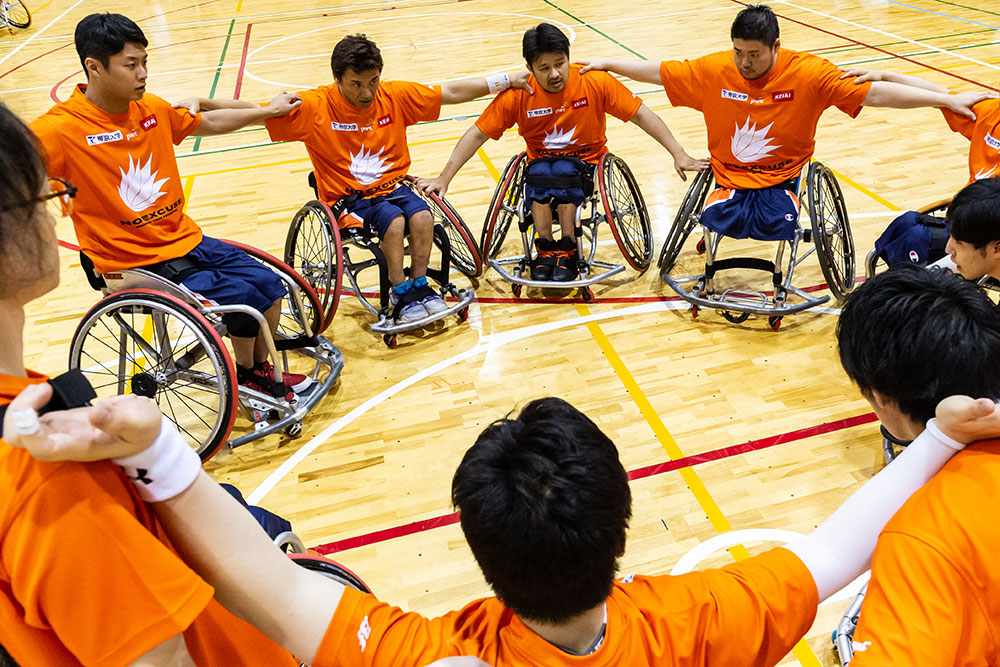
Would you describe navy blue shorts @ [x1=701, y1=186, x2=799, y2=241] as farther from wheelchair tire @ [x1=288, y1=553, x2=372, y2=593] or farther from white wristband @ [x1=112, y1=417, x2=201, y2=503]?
white wristband @ [x1=112, y1=417, x2=201, y2=503]

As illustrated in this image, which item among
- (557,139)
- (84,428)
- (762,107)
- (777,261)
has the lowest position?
(777,261)

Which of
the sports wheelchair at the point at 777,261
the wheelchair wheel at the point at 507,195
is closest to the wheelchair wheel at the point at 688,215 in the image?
the sports wheelchair at the point at 777,261

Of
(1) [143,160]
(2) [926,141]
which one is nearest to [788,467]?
(1) [143,160]

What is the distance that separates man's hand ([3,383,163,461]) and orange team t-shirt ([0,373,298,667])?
6 cm

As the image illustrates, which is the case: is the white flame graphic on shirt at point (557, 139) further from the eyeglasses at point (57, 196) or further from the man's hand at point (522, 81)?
the eyeglasses at point (57, 196)

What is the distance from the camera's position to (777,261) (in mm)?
4113

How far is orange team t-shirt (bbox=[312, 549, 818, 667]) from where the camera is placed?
1173 millimetres

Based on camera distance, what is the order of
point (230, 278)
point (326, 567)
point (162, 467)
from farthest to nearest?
point (230, 278)
point (326, 567)
point (162, 467)

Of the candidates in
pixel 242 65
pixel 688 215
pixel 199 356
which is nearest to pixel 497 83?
pixel 688 215

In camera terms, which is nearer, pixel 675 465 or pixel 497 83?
pixel 675 465

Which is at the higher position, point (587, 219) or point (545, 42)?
point (545, 42)

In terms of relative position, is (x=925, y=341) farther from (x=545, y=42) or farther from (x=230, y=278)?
(x=545, y=42)

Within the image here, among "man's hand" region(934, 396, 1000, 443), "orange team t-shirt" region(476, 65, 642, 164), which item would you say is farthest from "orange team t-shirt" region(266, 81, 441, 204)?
"man's hand" region(934, 396, 1000, 443)

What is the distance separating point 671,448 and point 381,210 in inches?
80.5
